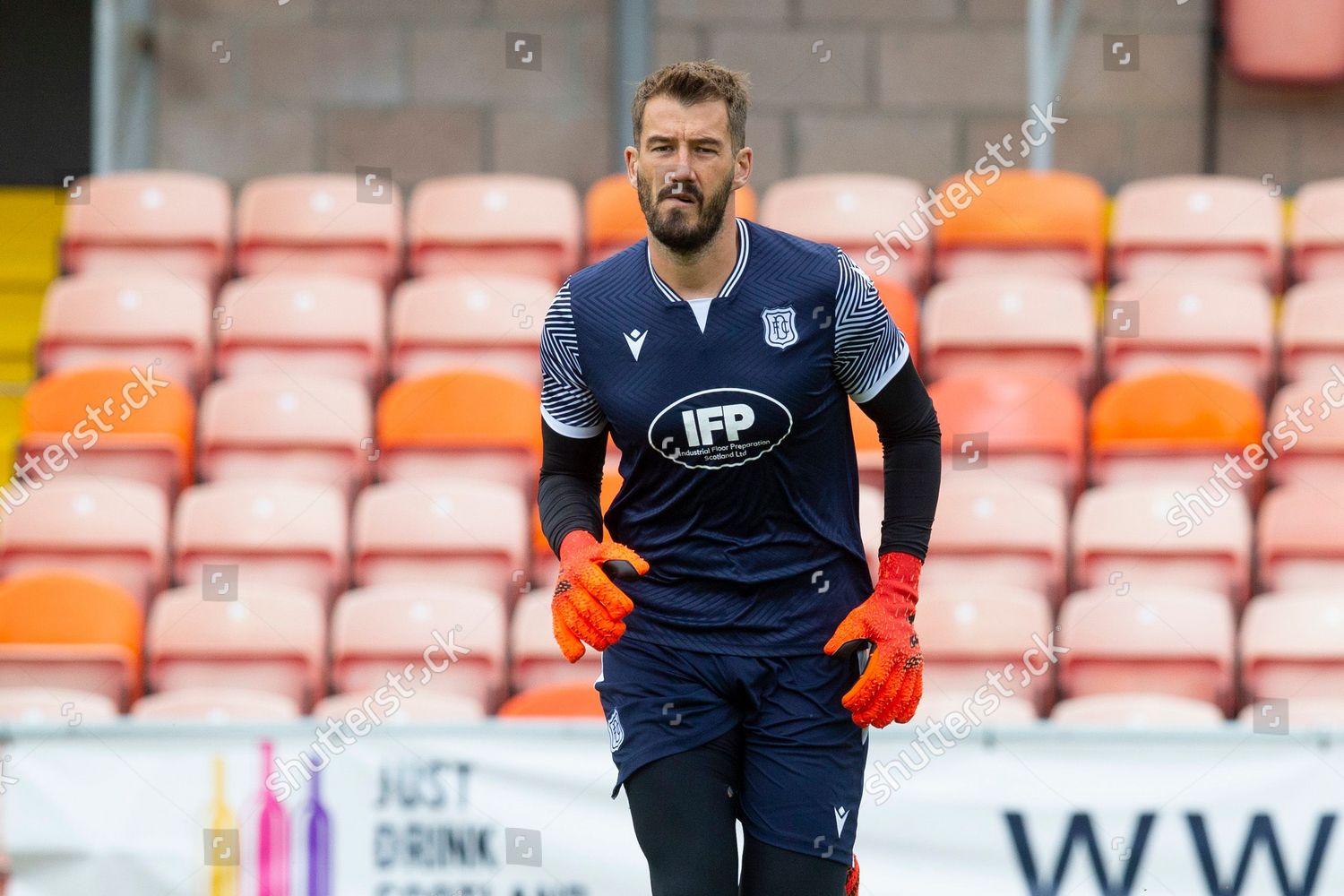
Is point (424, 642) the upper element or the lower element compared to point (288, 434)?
lower

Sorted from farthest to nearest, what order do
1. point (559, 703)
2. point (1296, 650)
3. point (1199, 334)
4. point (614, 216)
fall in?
point (614, 216), point (1199, 334), point (1296, 650), point (559, 703)

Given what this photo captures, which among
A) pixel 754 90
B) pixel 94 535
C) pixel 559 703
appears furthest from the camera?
pixel 754 90

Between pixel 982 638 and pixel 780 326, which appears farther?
pixel 982 638

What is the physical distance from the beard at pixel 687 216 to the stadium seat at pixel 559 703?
8.76 ft

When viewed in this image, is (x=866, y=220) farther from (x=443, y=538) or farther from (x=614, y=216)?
(x=443, y=538)

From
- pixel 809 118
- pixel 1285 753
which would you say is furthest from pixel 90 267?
pixel 1285 753

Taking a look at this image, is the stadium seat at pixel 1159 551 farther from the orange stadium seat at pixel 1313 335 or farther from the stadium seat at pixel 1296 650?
the orange stadium seat at pixel 1313 335

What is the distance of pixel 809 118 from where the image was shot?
895cm

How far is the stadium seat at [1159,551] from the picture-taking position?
19.5ft

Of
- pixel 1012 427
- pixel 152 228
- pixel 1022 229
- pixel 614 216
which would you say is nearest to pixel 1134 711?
pixel 1012 427

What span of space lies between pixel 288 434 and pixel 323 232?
Result: 1.50 m

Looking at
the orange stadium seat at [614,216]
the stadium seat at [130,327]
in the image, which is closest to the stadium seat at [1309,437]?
the orange stadium seat at [614,216]

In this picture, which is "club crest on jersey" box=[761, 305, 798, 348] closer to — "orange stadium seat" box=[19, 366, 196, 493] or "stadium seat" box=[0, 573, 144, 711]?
"stadium seat" box=[0, 573, 144, 711]

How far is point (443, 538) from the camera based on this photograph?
612 cm
